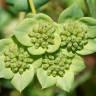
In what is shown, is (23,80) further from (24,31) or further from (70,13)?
(70,13)

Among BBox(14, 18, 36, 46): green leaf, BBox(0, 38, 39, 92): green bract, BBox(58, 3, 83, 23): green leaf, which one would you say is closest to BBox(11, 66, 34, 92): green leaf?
BBox(0, 38, 39, 92): green bract

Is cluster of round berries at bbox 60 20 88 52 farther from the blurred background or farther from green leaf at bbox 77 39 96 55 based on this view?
the blurred background

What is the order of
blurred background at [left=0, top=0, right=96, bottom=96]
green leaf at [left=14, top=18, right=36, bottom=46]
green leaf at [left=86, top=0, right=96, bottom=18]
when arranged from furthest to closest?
1. blurred background at [left=0, top=0, right=96, bottom=96]
2. green leaf at [left=86, top=0, right=96, bottom=18]
3. green leaf at [left=14, top=18, right=36, bottom=46]

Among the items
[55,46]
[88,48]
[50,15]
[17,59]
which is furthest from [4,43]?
[50,15]

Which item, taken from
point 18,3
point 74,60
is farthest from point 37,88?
point 74,60

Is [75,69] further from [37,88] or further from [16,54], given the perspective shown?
[37,88]

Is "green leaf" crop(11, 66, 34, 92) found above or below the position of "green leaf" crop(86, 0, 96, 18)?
below

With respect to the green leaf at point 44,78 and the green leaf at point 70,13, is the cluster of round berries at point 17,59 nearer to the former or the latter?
the green leaf at point 44,78
